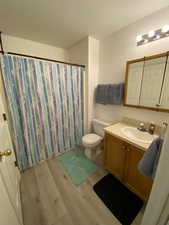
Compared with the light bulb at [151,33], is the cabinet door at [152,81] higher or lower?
lower

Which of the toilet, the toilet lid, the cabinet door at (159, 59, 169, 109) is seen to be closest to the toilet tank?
the toilet

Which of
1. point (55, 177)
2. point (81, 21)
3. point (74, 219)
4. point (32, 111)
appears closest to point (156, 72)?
point (81, 21)

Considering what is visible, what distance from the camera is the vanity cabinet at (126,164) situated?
3.75ft

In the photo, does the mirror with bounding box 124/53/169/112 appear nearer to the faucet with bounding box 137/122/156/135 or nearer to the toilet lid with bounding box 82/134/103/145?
the faucet with bounding box 137/122/156/135

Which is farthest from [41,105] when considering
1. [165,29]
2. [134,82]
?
[165,29]

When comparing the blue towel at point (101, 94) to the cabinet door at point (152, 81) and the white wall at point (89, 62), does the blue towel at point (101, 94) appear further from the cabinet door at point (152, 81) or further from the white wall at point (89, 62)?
the cabinet door at point (152, 81)

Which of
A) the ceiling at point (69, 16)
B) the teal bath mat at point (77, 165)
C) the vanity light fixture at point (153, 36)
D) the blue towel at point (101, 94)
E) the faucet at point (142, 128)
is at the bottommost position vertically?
the teal bath mat at point (77, 165)

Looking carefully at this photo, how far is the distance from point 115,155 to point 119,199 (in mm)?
515

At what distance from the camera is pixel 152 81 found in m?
1.34

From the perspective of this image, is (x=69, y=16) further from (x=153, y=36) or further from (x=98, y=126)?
(x=98, y=126)

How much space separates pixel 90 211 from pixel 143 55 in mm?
2156

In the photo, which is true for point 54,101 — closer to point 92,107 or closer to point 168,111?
point 92,107

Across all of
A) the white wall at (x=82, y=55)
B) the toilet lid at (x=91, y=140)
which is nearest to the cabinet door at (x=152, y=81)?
the toilet lid at (x=91, y=140)

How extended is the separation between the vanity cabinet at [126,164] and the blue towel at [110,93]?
2.23 feet
